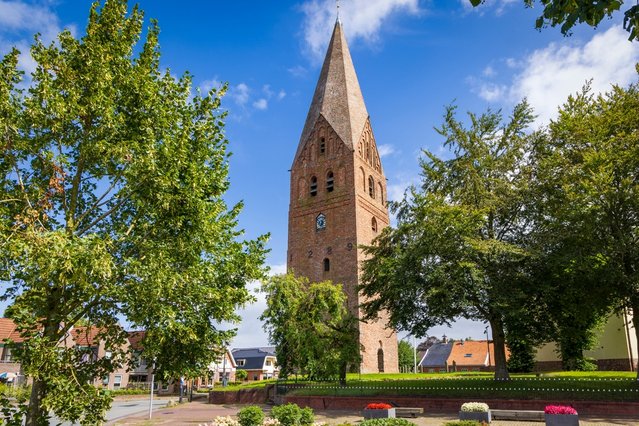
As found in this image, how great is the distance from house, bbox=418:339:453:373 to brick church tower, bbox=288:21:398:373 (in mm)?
39112

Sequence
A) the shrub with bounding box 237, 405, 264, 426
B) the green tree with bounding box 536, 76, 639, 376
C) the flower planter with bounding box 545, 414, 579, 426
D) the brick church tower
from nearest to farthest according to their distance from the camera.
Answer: the flower planter with bounding box 545, 414, 579, 426 → the shrub with bounding box 237, 405, 264, 426 → the green tree with bounding box 536, 76, 639, 376 → the brick church tower

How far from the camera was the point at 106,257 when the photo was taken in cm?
830

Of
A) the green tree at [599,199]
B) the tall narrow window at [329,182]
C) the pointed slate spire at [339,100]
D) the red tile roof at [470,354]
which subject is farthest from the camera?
the red tile roof at [470,354]

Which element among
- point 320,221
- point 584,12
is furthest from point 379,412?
point 320,221

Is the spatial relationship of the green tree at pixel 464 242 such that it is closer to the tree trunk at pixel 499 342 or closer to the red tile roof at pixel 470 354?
the tree trunk at pixel 499 342

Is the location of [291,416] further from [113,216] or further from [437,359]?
[437,359]

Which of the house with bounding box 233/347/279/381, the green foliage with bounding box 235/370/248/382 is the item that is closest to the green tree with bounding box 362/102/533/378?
the green foliage with bounding box 235/370/248/382

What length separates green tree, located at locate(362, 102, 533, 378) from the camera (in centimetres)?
2172

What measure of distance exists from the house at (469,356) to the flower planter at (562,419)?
67.2m

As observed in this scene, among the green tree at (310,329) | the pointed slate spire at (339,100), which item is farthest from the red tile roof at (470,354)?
the green tree at (310,329)

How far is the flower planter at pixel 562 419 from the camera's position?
12.4 metres

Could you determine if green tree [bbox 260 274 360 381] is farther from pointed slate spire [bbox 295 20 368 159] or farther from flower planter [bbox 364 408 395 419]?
pointed slate spire [bbox 295 20 368 159]

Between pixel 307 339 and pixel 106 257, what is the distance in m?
19.1

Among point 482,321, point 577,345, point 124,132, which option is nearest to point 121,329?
point 124,132
